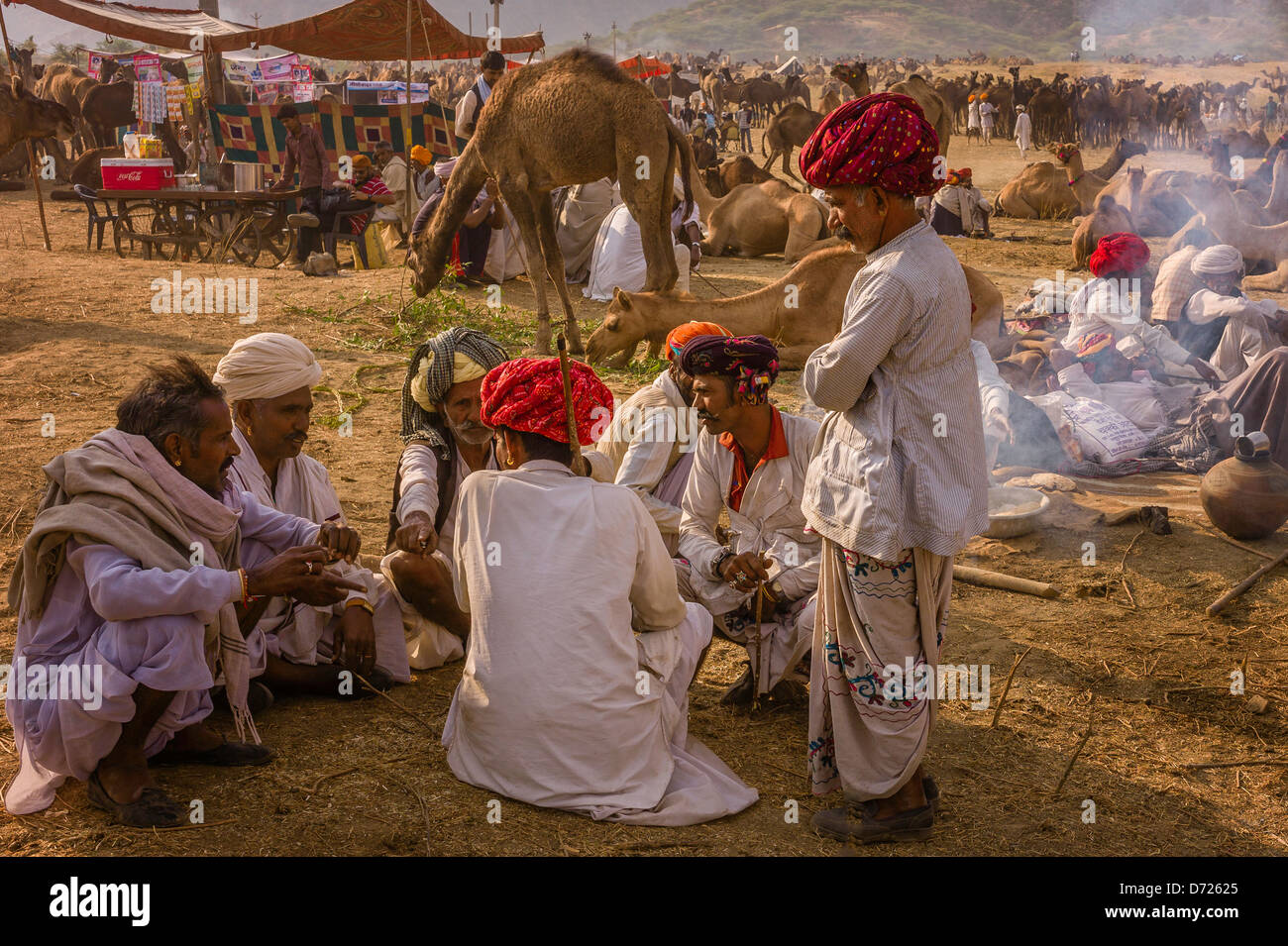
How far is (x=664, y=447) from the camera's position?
414cm

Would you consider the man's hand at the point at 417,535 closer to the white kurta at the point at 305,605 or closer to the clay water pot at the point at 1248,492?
the white kurta at the point at 305,605

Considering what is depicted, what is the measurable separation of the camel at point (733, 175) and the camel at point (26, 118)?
29.0 ft

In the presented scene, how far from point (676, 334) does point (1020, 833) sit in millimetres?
2181

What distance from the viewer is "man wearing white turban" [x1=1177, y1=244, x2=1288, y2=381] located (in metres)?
6.93

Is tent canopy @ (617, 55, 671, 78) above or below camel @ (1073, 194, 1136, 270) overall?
above

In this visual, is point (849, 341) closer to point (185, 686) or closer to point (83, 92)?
point (185, 686)

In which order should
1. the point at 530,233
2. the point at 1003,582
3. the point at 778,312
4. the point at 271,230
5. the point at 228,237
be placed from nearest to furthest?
the point at 1003,582, the point at 778,312, the point at 530,233, the point at 228,237, the point at 271,230

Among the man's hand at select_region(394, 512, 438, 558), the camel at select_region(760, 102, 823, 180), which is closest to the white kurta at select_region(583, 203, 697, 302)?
the man's hand at select_region(394, 512, 438, 558)

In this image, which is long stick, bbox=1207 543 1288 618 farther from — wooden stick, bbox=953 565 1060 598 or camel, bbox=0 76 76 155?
camel, bbox=0 76 76 155

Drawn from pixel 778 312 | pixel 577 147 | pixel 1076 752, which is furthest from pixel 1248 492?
pixel 577 147

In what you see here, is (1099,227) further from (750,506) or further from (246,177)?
(246,177)

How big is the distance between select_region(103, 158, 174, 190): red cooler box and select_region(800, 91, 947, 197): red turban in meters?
11.6

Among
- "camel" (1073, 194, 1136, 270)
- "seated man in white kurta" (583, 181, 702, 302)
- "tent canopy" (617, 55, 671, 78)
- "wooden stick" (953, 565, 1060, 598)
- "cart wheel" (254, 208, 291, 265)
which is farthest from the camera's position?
"tent canopy" (617, 55, 671, 78)

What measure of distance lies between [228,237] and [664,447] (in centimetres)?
937
